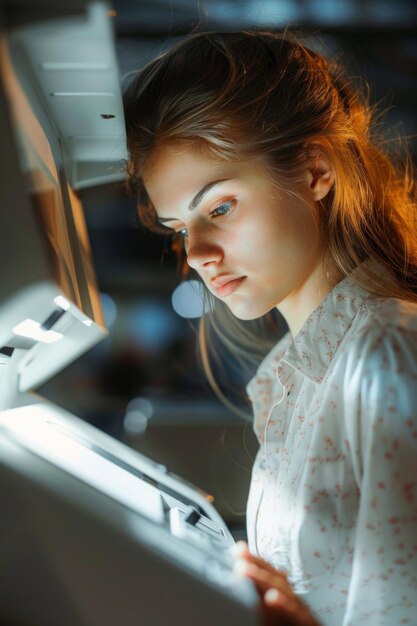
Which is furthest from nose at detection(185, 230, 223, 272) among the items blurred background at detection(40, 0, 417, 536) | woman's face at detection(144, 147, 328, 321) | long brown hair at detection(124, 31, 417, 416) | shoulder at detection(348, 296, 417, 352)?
blurred background at detection(40, 0, 417, 536)

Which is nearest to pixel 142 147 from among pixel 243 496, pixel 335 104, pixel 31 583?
pixel 335 104

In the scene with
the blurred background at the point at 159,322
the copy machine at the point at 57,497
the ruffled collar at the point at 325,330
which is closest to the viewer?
the copy machine at the point at 57,497

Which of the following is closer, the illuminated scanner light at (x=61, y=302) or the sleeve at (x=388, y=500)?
the illuminated scanner light at (x=61, y=302)

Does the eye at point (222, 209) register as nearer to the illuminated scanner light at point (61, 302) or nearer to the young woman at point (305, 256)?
the young woman at point (305, 256)

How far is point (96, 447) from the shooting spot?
979 millimetres

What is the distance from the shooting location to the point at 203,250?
0.93m

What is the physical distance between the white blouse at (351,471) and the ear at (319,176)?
14 cm

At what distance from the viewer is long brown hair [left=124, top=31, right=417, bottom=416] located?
2.98ft

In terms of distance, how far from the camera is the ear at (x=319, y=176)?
955 mm

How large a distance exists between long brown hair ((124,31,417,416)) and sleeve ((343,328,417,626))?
18 centimetres

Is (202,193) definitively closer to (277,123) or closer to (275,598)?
(277,123)

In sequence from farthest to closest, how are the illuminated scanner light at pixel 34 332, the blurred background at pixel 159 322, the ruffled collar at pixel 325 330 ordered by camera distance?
the blurred background at pixel 159 322 < the ruffled collar at pixel 325 330 < the illuminated scanner light at pixel 34 332

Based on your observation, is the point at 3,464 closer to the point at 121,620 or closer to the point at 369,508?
the point at 121,620

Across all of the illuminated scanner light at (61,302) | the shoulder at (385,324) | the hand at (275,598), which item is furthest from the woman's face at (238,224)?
the hand at (275,598)
